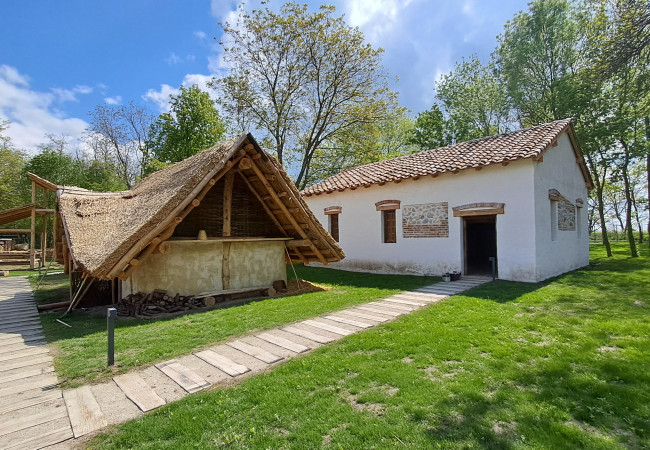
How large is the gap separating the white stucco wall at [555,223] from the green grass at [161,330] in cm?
460

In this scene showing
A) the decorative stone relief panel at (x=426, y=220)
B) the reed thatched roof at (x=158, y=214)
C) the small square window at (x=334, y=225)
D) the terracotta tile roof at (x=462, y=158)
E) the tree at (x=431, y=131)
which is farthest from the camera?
the tree at (x=431, y=131)

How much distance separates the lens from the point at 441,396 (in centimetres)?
331

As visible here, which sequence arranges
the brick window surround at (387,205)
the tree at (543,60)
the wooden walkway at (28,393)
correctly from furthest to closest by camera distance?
the tree at (543,60) < the brick window surround at (387,205) < the wooden walkway at (28,393)

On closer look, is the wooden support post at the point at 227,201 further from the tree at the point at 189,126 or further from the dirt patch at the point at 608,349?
the tree at the point at 189,126

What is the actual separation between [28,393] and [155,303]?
389 cm

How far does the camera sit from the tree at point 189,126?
62.1ft

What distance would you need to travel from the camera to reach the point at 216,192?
9.09 metres

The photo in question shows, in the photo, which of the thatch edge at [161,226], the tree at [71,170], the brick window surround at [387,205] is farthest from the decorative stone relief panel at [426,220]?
the tree at [71,170]

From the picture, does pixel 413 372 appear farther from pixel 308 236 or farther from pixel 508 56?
pixel 508 56

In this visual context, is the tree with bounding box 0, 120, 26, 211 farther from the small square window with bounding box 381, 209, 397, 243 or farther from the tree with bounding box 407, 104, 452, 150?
the tree with bounding box 407, 104, 452, 150

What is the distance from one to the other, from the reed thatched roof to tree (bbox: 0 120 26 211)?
20.8m

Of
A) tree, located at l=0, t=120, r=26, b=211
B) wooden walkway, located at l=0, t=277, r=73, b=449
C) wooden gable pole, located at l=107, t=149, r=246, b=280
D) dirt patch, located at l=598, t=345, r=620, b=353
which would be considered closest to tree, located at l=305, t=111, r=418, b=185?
wooden gable pole, located at l=107, t=149, r=246, b=280

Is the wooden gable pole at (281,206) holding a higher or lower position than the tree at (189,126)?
lower

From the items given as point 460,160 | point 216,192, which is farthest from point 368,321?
point 460,160
